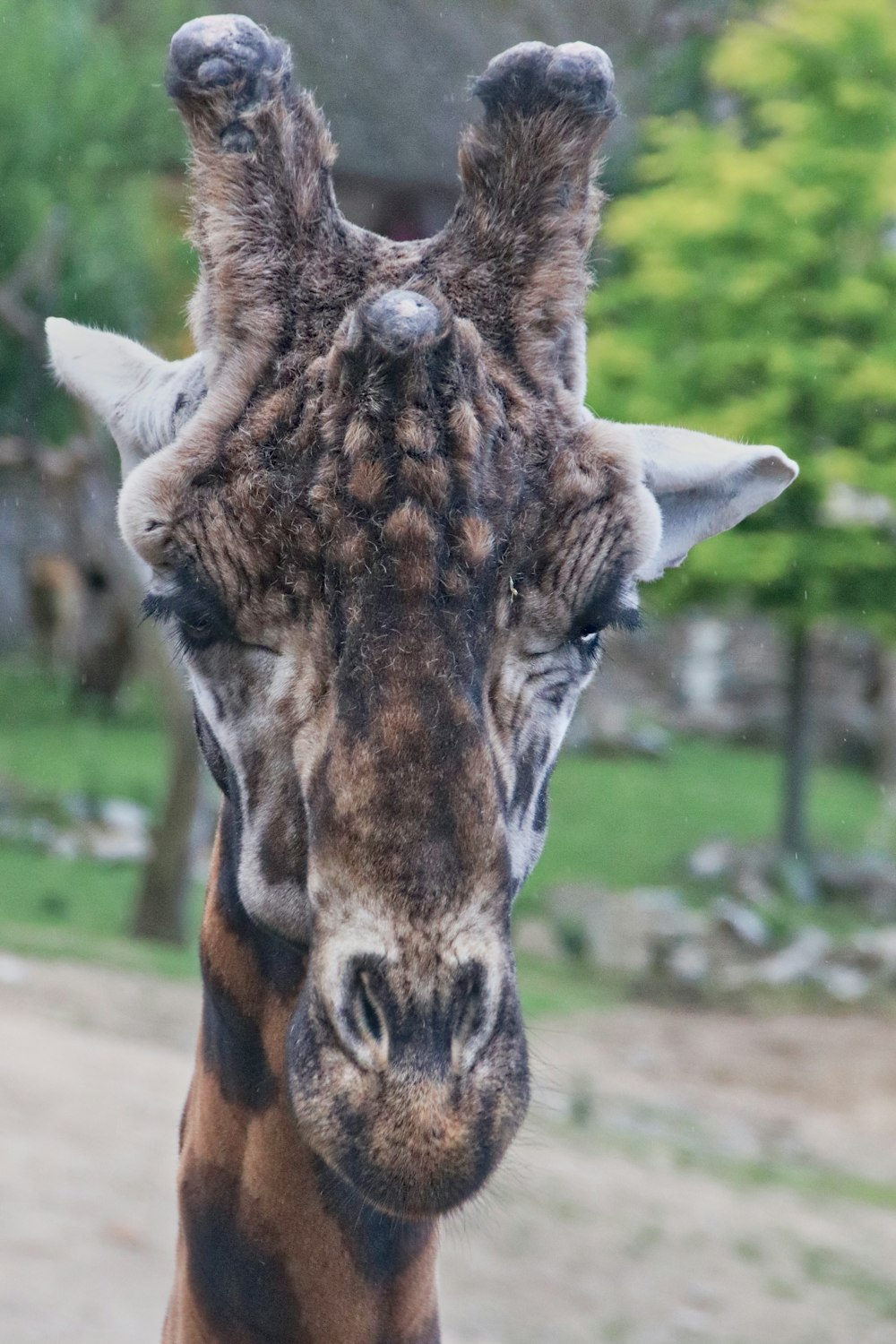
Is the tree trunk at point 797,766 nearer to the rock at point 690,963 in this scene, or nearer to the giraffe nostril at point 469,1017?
the rock at point 690,963

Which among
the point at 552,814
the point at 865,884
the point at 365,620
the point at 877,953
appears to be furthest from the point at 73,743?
the point at 365,620

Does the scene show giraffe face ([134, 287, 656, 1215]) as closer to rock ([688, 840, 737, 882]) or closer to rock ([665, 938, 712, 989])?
rock ([665, 938, 712, 989])

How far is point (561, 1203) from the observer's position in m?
8.96

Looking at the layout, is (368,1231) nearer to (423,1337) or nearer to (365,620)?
(423,1337)

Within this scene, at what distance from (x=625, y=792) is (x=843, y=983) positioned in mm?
8580

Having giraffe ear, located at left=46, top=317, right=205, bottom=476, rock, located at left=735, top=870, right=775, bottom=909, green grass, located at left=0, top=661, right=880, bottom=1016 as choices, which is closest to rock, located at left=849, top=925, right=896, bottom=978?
green grass, located at left=0, top=661, right=880, bottom=1016

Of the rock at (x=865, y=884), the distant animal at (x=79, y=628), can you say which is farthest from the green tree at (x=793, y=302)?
the distant animal at (x=79, y=628)

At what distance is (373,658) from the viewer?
7.50 ft

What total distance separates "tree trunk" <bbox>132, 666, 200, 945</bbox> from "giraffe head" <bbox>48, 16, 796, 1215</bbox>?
11632 mm

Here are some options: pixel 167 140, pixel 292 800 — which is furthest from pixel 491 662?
pixel 167 140

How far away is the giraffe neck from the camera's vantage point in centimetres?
267

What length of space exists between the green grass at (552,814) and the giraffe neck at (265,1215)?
1105 cm

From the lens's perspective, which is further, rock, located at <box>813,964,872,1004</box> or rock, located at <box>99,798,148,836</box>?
rock, located at <box>99,798,148,836</box>

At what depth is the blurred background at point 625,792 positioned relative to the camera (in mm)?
8359
